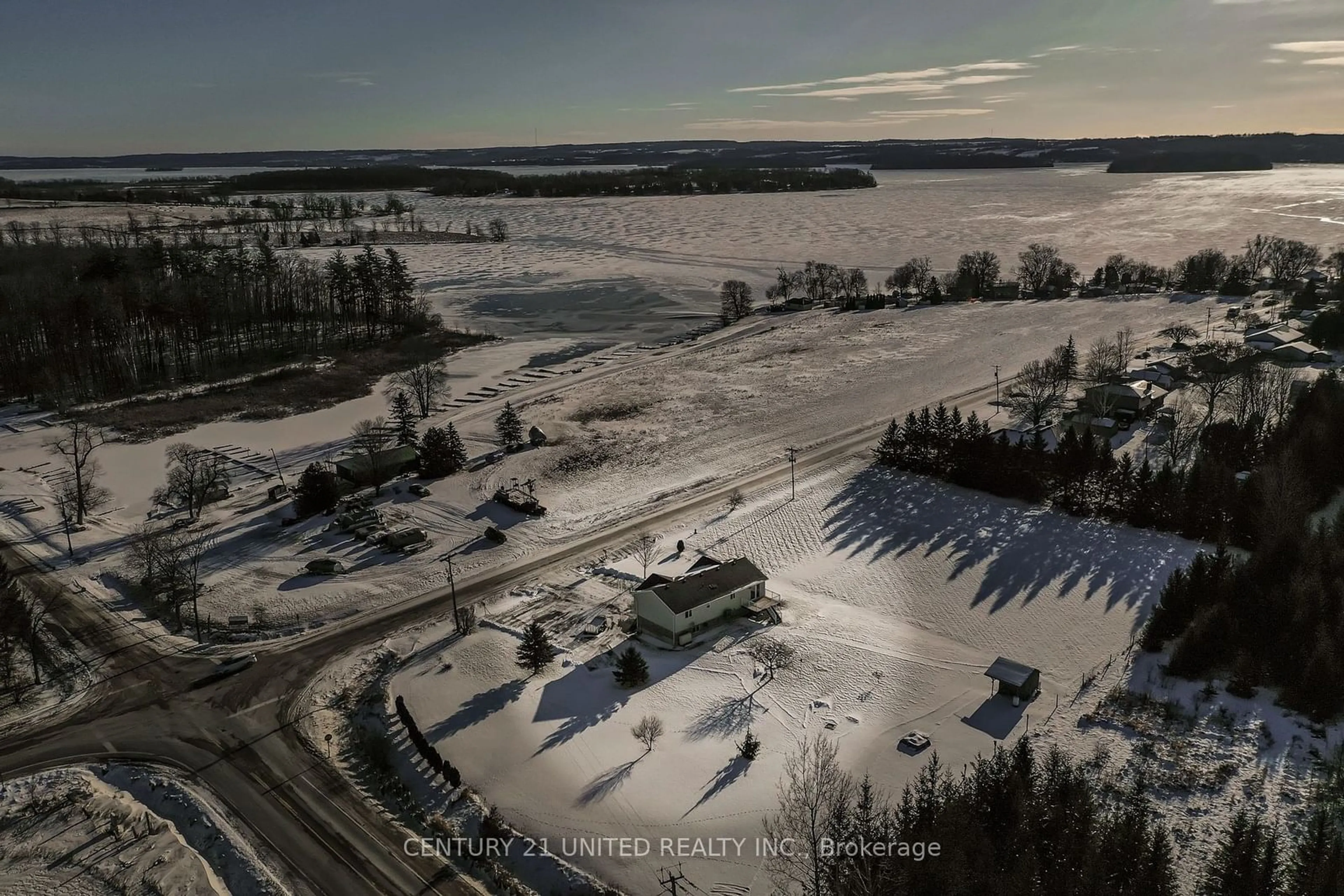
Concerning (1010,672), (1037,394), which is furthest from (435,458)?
(1037,394)

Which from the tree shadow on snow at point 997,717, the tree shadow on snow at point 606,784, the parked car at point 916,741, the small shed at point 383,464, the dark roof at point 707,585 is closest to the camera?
the tree shadow on snow at point 606,784

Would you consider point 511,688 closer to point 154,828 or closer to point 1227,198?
point 154,828

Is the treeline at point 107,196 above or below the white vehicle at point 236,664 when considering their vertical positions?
above

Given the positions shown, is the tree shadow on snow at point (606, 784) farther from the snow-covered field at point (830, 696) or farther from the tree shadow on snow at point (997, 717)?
the tree shadow on snow at point (997, 717)

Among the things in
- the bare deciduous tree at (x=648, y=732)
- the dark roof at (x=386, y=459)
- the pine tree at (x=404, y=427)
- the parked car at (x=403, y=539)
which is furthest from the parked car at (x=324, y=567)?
the bare deciduous tree at (x=648, y=732)

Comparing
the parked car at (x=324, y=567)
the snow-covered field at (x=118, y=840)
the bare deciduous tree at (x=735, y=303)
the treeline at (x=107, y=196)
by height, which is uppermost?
the treeline at (x=107, y=196)

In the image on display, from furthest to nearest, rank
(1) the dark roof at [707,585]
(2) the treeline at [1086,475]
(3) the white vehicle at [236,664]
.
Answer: (2) the treeline at [1086,475] < (1) the dark roof at [707,585] < (3) the white vehicle at [236,664]

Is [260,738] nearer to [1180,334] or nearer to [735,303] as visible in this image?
[735,303]
